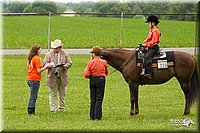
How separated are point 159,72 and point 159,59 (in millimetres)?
332

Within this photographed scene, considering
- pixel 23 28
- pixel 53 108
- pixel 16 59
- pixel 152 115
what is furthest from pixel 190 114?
pixel 23 28

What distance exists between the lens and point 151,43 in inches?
438

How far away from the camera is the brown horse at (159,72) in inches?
450

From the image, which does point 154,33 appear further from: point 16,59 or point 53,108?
point 16,59

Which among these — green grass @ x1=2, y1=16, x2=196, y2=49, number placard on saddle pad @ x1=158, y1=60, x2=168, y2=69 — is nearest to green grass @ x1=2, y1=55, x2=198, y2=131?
number placard on saddle pad @ x1=158, y1=60, x2=168, y2=69

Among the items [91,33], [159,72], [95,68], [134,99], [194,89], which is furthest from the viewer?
[91,33]

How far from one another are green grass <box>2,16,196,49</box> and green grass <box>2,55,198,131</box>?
12.5m

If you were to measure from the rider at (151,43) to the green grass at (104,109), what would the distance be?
1.14 meters

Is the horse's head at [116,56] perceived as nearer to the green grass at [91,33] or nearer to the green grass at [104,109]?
the green grass at [104,109]

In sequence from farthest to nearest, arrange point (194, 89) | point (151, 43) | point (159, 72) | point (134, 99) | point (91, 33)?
1. point (91, 33)
2. point (194, 89)
3. point (159, 72)
4. point (134, 99)
5. point (151, 43)

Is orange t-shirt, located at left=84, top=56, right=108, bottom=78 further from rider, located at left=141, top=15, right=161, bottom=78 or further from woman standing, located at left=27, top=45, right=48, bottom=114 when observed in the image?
rider, located at left=141, top=15, right=161, bottom=78

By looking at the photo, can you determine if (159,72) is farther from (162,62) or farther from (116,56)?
(116,56)

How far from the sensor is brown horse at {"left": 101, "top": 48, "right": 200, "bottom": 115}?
1143cm

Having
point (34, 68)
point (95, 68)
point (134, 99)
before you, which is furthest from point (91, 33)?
→ point (95, 68)
